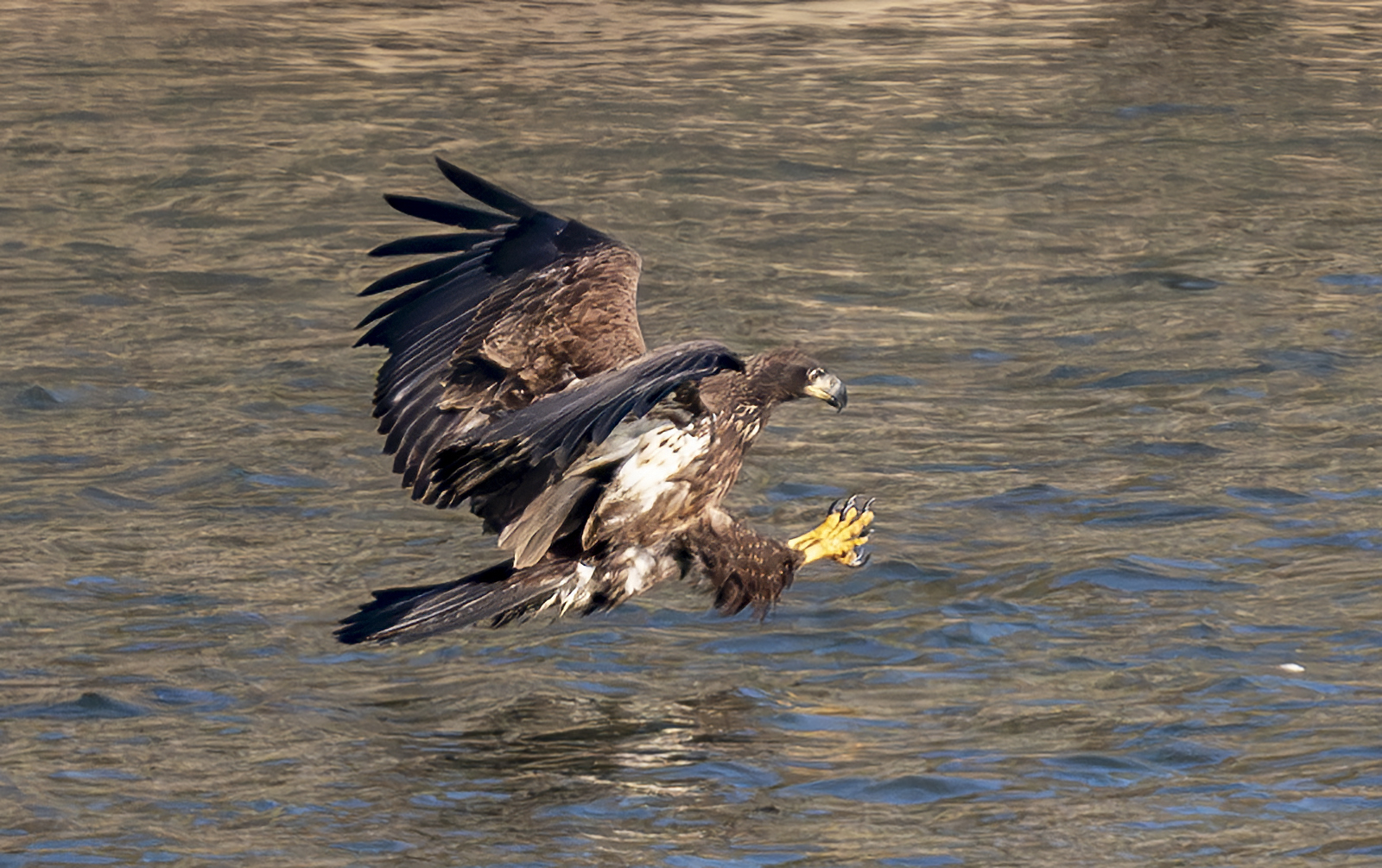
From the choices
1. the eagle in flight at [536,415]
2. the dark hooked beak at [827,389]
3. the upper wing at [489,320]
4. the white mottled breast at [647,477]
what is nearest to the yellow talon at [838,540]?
the eagle in flight at [536,415]

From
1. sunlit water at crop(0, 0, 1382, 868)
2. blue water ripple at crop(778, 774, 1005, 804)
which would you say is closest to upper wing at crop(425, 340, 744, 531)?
sunlit water at crop(0, 0, 1382, 868)

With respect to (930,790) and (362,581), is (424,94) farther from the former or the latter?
(930,790)

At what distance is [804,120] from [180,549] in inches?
335

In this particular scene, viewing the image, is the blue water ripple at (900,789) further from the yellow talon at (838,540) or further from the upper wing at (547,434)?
the yellow talon at (838,540)

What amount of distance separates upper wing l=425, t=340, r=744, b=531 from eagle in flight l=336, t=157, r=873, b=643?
0.03ft

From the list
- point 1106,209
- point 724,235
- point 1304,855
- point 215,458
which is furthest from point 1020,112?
point 1304,855

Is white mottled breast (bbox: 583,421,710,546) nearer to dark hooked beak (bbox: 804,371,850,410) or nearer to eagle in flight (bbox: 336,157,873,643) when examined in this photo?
eagle in flight (bbox: 336,157,873,643)

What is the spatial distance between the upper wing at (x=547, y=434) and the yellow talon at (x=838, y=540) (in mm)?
1115

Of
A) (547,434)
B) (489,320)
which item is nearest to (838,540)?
(489,320)

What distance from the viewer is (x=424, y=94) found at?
15695mm

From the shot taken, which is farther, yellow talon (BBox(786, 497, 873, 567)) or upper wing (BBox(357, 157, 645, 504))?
yellow talon (BBox(786, 497, 873, 567))

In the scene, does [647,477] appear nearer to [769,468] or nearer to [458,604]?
[458,604]

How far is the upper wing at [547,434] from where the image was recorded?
539 cm

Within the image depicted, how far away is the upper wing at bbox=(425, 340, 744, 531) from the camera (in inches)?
212
